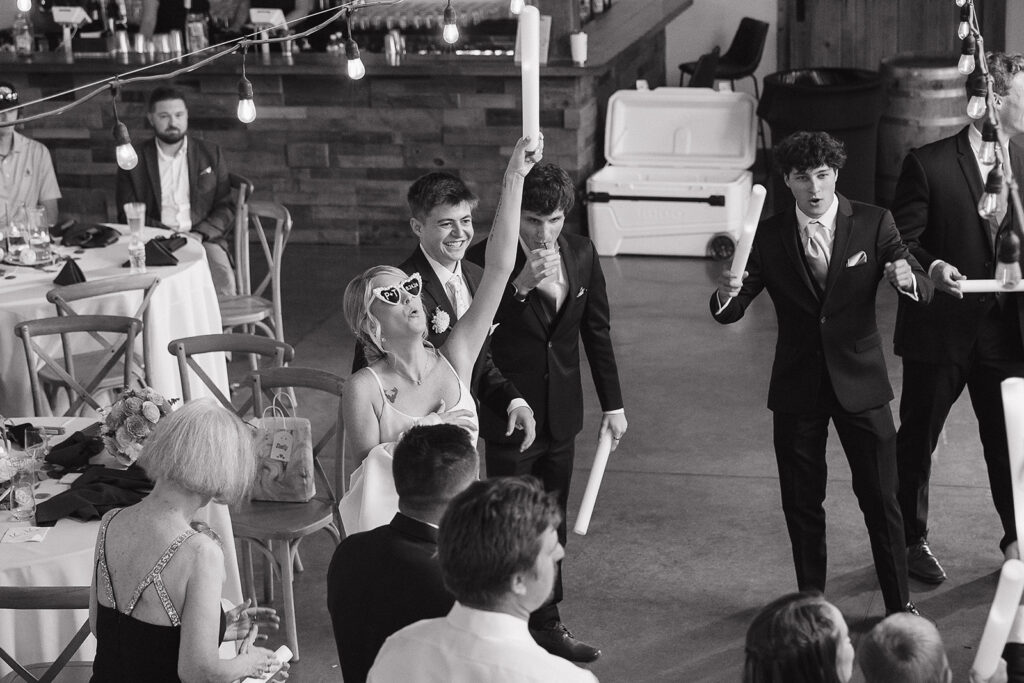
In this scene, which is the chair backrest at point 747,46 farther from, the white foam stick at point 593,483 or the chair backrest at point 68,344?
the white foam stick at point 593,483

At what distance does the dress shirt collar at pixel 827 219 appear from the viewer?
3.69 meters

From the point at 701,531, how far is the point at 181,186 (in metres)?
3.29

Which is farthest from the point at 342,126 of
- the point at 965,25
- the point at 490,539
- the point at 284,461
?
the point at 490,539

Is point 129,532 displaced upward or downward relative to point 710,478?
upward

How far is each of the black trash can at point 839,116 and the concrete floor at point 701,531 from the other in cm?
187

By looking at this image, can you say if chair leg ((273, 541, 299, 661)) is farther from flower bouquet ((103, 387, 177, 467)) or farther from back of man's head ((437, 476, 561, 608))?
back of man's head ((437, 476, 561, 608))

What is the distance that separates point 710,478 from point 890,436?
58.0 inches

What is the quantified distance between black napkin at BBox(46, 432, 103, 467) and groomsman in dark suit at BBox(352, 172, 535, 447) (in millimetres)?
1068

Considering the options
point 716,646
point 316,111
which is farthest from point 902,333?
point 316,111

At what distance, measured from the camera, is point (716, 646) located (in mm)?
3988

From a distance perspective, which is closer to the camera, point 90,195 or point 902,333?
point 902,333

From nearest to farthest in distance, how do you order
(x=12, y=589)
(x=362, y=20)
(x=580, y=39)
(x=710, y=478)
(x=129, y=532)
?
(x=129, y=532)
(x=12, y=589)
(x=710, y=478)
(x=580, y=39)
(x=362, y=20)

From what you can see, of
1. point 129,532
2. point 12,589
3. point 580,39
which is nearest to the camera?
point 129,532

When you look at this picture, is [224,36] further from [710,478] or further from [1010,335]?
[1010,335]
